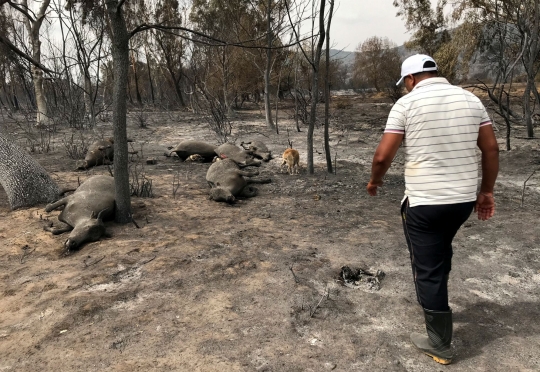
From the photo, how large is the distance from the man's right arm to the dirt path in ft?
2.97

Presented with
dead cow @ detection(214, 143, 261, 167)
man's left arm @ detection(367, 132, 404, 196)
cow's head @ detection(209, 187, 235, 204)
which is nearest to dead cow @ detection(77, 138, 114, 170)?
dead cow @ detection(214, 143, 261, 167)

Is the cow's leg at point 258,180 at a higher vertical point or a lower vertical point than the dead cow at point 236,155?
lower

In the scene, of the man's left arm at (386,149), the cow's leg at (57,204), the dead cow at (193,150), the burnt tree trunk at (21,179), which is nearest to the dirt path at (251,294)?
the cow's leg at (57,204)

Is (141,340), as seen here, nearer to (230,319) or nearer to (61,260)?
(230,319)

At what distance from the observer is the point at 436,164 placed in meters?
2.01

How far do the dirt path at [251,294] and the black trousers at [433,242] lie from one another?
0.41m

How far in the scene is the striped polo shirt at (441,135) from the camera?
1.95 m

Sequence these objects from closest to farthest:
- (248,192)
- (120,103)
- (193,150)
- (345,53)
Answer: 1. (120,103)
2. (248,192)
3. (193,150)
4. (345,53)

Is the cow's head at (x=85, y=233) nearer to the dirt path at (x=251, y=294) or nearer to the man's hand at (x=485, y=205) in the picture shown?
the dirt path at (x=251, y=294)

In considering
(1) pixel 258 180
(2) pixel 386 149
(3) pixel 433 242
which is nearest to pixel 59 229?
(1) pixel 258 180

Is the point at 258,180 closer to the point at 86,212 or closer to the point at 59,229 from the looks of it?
the point at 86,212

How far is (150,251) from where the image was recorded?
360cm

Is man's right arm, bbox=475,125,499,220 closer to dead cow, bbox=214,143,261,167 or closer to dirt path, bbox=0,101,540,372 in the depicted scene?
dirt path, bbox=0,101,540,372

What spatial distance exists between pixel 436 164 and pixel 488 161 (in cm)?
33
